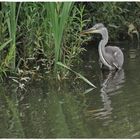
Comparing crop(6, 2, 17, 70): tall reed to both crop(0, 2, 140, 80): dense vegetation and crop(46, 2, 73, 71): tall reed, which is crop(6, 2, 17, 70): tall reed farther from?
crop(46, 2, 73, 71): tall reed

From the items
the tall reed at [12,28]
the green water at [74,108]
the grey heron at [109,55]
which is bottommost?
the green water at [74,108]

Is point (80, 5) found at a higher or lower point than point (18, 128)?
higher

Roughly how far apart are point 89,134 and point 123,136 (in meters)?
0.35

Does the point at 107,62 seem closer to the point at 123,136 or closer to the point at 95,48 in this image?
the point at 95,48

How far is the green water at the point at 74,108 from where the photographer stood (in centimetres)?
539

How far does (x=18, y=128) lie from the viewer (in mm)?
5539

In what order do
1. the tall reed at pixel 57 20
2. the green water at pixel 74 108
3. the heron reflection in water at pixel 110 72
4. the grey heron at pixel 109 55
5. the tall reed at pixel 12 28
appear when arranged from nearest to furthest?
the green water at pixel 74 108
the heron reflection in water at pixel 110 72
the tall reed at pixel 57 20
the tall reed at pixel 12 28
the grey heron at pixel 109 55

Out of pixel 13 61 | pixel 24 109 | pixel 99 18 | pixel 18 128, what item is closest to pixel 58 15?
pixel 13 61

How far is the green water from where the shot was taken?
5387 mm

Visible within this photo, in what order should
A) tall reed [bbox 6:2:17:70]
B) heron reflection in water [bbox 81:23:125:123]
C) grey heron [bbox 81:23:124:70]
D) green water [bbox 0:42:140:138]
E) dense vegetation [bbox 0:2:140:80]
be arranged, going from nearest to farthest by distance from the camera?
green water [bbox 0:42:140:138] < heron reflection in water [bbox 81:23:125:123] < dense vegetation [bbox 0:2:140:80] < tall reed [bbox 6:2:17:70] < grey heron [bbox 81:23:124:70]

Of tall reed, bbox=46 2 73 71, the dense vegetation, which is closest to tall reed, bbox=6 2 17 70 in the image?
the dense vegetation

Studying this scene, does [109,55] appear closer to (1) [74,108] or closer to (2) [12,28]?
(2) [12,28]

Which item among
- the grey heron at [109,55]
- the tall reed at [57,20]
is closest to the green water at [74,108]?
the grey heron at [109,55]

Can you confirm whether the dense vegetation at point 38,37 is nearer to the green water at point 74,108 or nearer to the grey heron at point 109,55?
the green water at point 74,108
